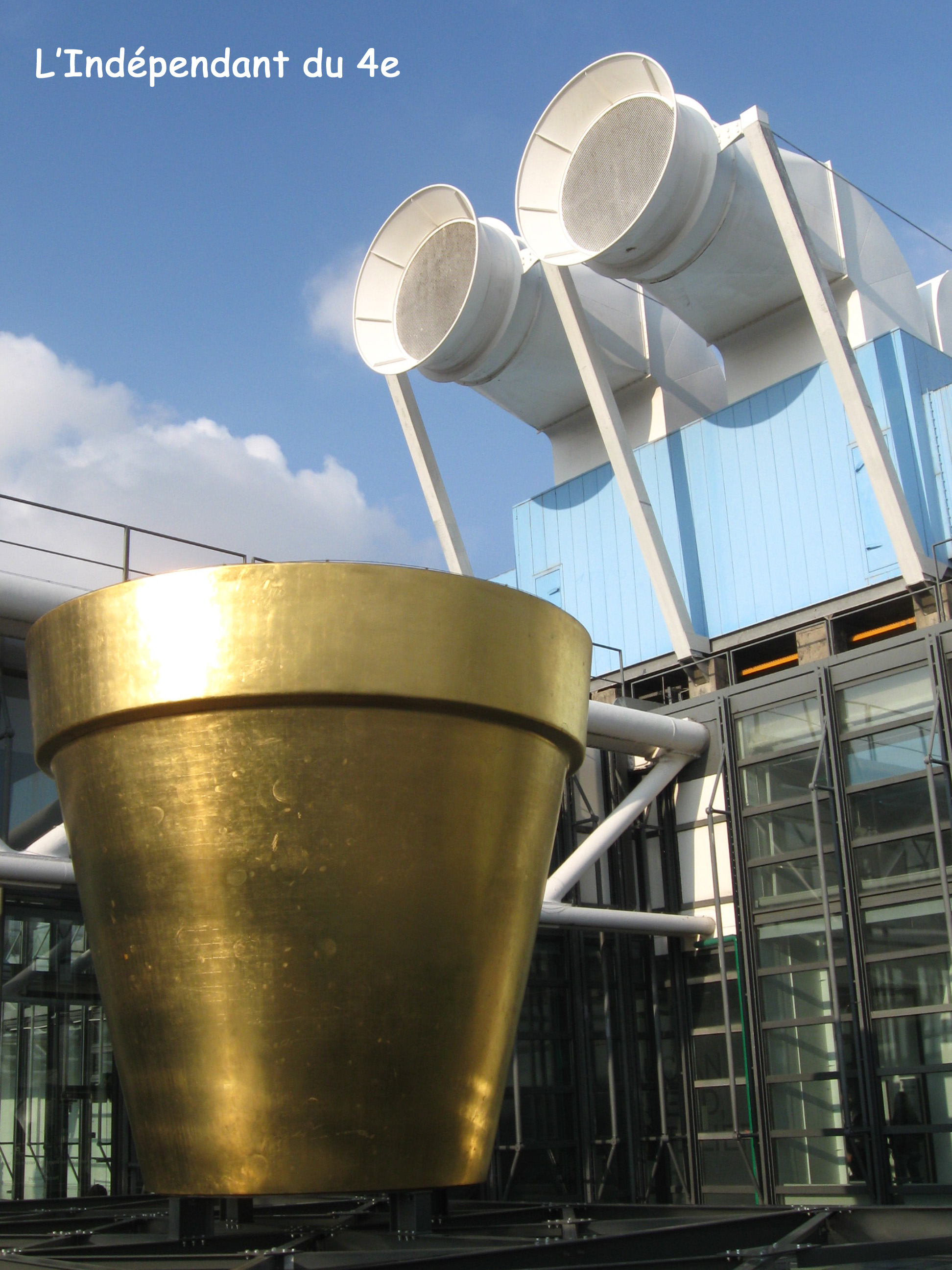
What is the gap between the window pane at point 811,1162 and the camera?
1475 centimetres

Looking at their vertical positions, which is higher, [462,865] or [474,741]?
[474,741]

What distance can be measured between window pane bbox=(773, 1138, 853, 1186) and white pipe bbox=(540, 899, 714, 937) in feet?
9.26

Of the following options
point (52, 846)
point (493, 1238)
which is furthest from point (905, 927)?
point (493, 1238)

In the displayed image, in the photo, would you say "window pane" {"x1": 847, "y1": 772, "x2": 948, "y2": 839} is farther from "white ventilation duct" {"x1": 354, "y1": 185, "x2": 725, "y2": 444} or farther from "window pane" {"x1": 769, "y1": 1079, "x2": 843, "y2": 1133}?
"white ventilation duct" {"x1": 354, "y1": 185, "x2": 725, "y2": 444}

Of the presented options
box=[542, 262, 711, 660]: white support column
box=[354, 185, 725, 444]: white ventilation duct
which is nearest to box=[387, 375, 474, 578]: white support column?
box=[354, 185, 725, 444]: white ventilation duct

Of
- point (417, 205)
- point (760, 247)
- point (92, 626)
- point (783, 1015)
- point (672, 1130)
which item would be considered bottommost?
point (672, 1130)

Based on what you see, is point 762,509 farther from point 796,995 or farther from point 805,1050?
point 805,1050

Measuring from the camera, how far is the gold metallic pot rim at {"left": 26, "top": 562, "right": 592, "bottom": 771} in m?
3.50

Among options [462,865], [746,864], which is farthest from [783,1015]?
[462,865]

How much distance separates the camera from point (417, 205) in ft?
70.7

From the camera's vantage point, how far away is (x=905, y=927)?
1466cm

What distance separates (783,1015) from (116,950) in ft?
44.1

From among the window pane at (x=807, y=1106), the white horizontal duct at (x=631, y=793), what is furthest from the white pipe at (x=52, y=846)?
the window pane at (x=807, y=1106)

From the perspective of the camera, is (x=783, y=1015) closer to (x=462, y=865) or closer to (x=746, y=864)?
(x=746, y=864)
